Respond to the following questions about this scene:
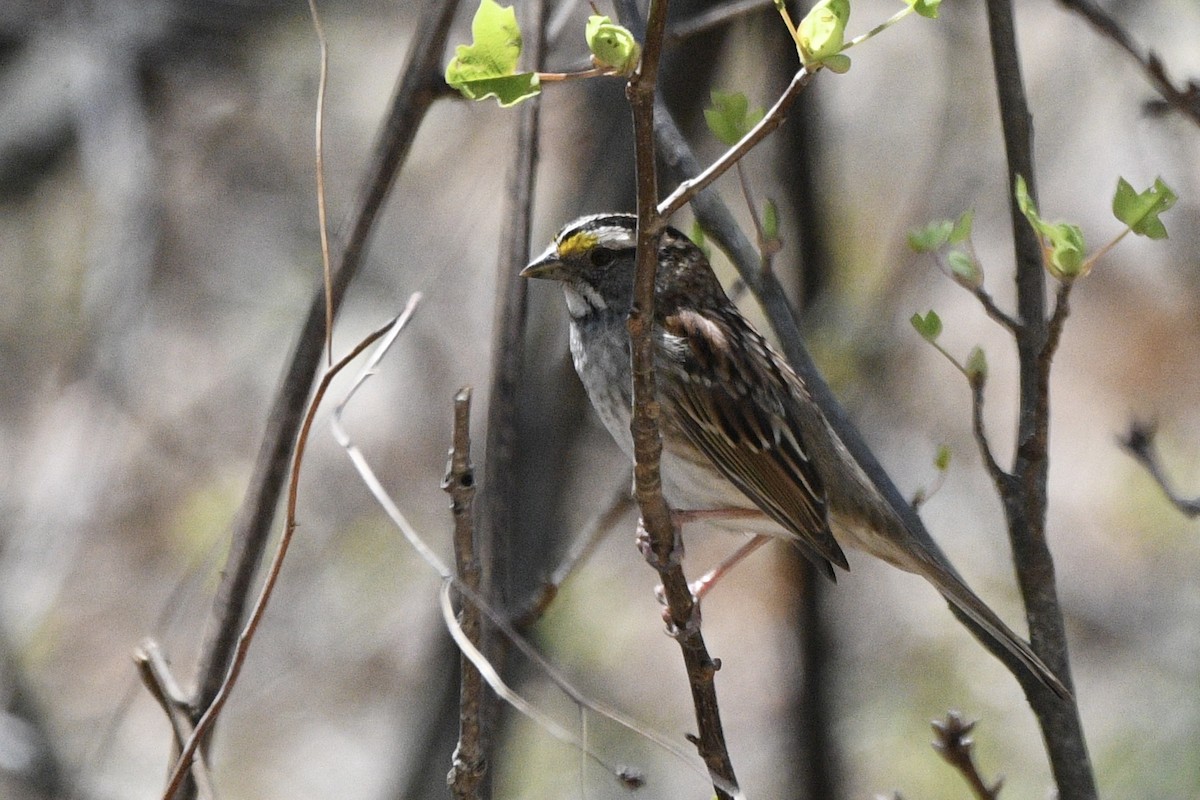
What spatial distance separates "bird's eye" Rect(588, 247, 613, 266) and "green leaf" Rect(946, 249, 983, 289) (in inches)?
42.5

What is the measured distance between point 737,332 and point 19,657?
93.7 inches

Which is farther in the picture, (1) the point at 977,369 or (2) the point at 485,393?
(2) the point at 485,393

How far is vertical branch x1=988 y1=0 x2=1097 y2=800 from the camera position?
2.45 metres

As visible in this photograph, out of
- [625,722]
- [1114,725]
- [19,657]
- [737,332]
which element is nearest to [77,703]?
[19,657]

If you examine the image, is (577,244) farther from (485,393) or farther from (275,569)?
(485,393)

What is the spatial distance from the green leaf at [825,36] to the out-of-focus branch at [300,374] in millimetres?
1424

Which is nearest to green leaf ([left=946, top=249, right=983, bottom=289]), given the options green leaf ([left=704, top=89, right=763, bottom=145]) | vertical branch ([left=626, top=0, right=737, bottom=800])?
green leaf ([left=704, top=89, right=763, bottom=145])

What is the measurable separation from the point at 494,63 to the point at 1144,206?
3.26 ft

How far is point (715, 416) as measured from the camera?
3221mm

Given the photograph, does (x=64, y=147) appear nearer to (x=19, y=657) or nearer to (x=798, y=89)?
(x=19, y=657)

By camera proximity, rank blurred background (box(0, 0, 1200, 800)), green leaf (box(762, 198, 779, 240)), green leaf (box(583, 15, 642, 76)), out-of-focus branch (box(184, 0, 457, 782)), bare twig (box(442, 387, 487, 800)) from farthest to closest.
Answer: blurred background (box(0, 0, 1200, 800)), out-of-focus branch (box(184, 0, 457, 782)), green leaf (box(762, 198, 779, 240)), bare twig (box(442, 387, 487, 800)), green leaf (box(583, 15, 642, 76))

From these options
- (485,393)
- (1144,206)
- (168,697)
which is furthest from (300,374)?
(485,393)

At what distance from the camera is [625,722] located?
1.79 meters

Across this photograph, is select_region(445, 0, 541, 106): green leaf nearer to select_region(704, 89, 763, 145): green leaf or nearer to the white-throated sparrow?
select_region(704, 89, 763, 145): green leaf
